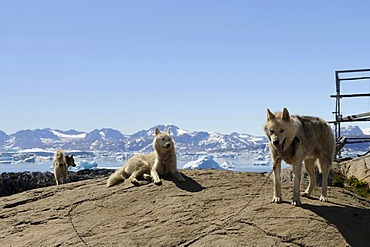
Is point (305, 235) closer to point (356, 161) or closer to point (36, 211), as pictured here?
point (36, 211)

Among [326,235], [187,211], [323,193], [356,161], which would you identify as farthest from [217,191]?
[356,161]

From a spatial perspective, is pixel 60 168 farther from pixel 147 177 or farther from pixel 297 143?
pixel 297 143

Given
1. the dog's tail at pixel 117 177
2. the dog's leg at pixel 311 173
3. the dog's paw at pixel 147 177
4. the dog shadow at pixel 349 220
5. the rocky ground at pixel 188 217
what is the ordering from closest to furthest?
the dog shadow at pixel 349 220
the rocky ground at pixel 188 217
the dog's leg at pixel 311 173
the dog's paw at pixel 147 177
the dog's tail at pixel 117 177

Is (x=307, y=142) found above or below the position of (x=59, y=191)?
above

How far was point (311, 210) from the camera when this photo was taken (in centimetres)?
916

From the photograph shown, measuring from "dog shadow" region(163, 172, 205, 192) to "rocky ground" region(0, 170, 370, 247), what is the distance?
0.9 inches

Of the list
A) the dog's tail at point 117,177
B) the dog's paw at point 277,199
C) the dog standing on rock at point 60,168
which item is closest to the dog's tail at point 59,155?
the dog standing on rock at point 60,168

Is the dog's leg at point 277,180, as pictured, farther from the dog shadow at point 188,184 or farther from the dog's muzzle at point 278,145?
the dog shadow at point 188,184

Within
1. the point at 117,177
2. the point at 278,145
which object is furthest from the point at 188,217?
the point at 117,177

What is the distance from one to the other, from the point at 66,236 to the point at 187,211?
2342 millimetres

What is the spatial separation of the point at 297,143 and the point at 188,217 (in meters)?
2.48

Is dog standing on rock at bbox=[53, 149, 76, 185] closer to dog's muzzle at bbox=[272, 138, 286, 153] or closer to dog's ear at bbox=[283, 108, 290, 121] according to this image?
→ dog's muzzle at bbox=[272, 138, 286, 153]

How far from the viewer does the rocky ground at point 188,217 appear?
8.48 meters

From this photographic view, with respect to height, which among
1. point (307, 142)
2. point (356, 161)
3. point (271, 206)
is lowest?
point (356, 161)
